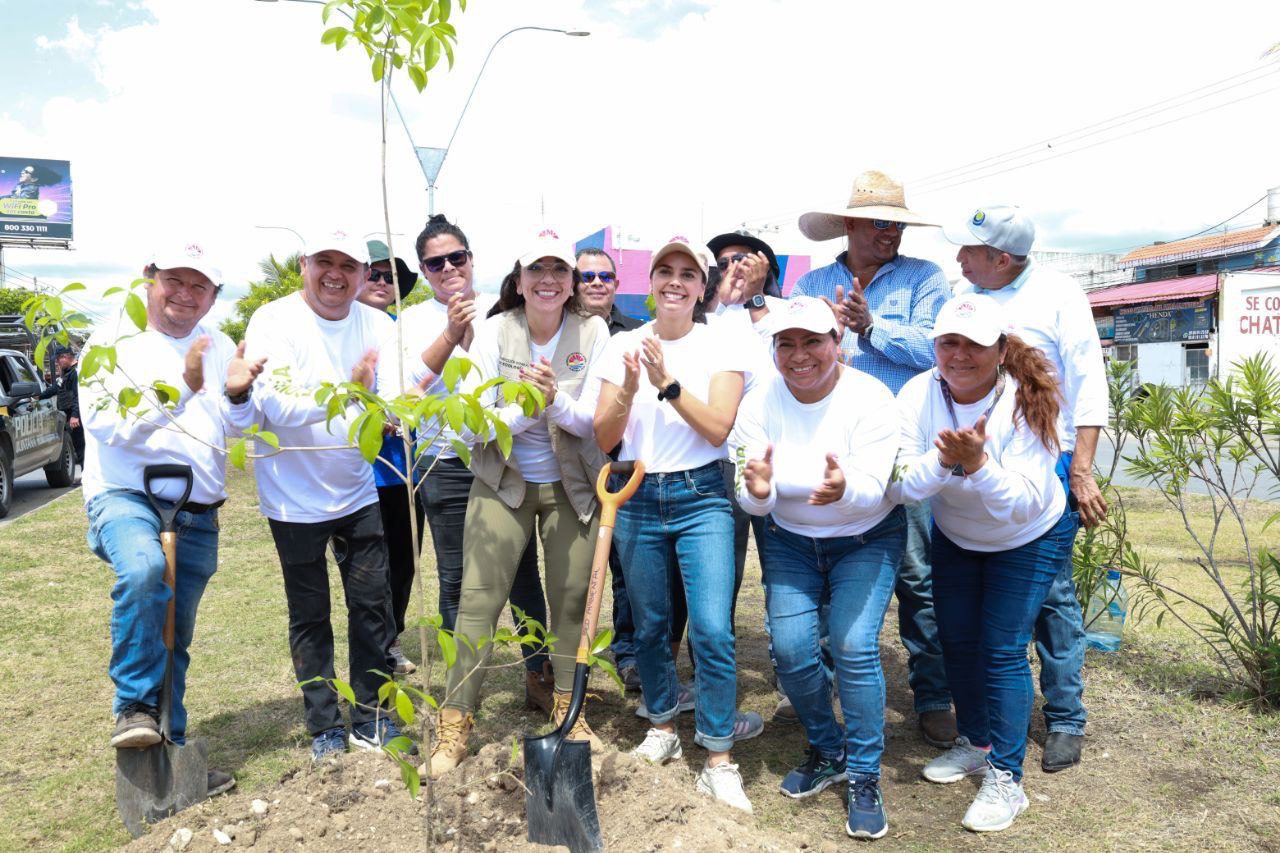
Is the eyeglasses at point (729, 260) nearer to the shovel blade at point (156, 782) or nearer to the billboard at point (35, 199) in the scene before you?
the shovel blade at point (156, 782)

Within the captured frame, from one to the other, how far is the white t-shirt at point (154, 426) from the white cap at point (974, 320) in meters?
2.55

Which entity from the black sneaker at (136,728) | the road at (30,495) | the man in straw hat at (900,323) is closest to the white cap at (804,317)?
the man in straw hat at (900,323)

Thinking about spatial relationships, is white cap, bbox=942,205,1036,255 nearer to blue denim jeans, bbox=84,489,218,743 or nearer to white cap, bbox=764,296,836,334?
white cap, bbox=764,296,836,334

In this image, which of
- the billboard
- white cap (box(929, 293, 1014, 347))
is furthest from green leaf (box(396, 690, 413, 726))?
the billboard

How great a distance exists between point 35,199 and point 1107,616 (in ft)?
218

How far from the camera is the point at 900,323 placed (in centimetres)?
398

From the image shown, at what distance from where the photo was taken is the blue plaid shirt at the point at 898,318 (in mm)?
3924

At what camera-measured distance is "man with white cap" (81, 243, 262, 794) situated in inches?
128

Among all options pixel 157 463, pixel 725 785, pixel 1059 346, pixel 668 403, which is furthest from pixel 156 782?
pixel 1059 346

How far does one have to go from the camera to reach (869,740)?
3303 mm

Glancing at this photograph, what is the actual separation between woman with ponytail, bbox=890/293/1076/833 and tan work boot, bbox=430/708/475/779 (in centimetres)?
185

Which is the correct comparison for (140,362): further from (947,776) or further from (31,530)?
(31,530)

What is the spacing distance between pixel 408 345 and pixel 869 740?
248cm

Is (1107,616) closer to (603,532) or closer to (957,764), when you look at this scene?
(957,764)
